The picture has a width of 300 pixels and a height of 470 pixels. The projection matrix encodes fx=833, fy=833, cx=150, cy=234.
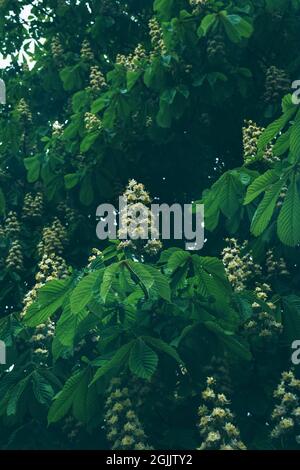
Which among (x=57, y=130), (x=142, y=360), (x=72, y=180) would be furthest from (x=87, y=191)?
(x=142, y=360)

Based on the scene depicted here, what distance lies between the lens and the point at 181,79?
6250 mm

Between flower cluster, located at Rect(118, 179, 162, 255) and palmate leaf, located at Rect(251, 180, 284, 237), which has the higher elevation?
palmate leaf, located at Rect(251, 180, 284, 237)

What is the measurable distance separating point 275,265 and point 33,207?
2.41 m

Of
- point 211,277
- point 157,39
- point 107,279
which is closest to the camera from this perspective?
point 107,279

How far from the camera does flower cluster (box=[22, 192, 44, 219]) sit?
7012mm

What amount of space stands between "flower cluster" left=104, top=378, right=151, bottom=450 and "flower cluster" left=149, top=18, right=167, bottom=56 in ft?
9.70

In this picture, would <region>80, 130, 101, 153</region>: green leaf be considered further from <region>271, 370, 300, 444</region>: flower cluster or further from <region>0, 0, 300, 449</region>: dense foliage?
<region>271, 370, 300, 444</region>: flower cluster

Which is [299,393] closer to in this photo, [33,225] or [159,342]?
[159,342]

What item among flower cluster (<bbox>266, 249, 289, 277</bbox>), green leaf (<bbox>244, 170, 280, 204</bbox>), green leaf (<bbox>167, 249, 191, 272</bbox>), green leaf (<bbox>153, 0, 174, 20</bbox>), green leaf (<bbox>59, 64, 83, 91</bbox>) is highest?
green leaf (<bbox>153, 0, 174, 20</bbox>)

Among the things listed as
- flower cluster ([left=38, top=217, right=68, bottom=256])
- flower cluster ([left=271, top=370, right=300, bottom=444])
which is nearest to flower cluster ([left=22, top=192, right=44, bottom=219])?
flower cluster ([left=38, top=217, right=68, bottom=256])

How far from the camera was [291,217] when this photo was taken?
4.37 meters

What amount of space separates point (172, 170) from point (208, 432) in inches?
131
